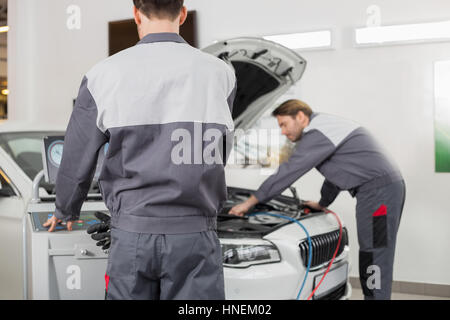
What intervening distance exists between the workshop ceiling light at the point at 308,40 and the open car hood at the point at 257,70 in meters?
1.03

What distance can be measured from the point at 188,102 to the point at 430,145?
2.77 m

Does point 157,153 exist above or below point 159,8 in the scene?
below

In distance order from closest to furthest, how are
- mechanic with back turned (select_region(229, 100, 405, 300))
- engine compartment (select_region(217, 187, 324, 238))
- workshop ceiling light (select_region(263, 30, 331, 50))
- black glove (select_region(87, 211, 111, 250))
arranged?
black glove (select_region(87, 211, 111, 250)) < engine compartment (select_region(217, 187, 324, 238)) < mechanic with back turned (select_region(229, 100, 405, 300)) < workshop ceiling light (select_region(263, 30, 331, 50))

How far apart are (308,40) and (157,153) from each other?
9.09 ft

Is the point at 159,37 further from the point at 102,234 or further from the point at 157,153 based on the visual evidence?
the point at 102,234

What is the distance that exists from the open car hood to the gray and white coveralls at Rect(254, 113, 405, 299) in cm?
32

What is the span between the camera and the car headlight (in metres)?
1.93

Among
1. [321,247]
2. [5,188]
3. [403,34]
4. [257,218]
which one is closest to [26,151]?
[5,188]

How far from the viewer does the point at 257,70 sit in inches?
97.9

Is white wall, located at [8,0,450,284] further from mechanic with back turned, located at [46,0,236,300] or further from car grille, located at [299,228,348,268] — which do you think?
A: mechanic with back turned, located at [46,0,236,300]

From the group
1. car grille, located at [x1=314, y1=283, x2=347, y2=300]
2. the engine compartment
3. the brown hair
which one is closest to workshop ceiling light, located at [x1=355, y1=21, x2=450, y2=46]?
the brown hair

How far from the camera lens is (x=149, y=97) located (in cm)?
105
